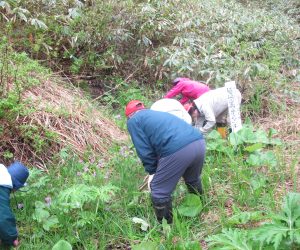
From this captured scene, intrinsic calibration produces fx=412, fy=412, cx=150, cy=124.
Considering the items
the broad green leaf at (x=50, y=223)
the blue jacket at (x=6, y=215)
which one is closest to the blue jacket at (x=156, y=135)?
the broad green leaf at (x=50, y=223)

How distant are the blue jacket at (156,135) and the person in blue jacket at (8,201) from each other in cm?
106

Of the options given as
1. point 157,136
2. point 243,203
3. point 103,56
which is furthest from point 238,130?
point 103,56

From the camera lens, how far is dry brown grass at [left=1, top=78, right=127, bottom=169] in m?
4.79

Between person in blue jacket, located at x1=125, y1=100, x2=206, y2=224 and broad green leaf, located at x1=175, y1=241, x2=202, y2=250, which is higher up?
person in blue jacket, located at x1=125, y1=100, x2=206, y2=224

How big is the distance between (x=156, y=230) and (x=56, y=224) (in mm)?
897

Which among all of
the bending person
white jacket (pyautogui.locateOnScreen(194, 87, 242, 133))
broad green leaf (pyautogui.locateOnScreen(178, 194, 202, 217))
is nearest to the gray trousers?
broad green leaf (pyautogui.locateOnScreen(178, 194, 202, 217))

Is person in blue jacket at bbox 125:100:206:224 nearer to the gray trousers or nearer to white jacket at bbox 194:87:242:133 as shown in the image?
the gray trousers

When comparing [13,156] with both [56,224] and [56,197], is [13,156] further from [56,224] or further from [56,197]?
[56,224]

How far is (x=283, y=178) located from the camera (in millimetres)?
4152

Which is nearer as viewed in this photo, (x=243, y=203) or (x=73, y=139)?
(x=243, y=203)

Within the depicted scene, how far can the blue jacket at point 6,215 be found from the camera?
335 centimetres

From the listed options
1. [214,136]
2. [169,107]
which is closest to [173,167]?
[169,107]

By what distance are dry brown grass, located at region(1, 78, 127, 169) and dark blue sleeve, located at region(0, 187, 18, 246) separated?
1291 millimetres

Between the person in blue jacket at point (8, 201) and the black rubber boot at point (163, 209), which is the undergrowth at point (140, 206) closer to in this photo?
the black rubber boot at point (163, 209)
